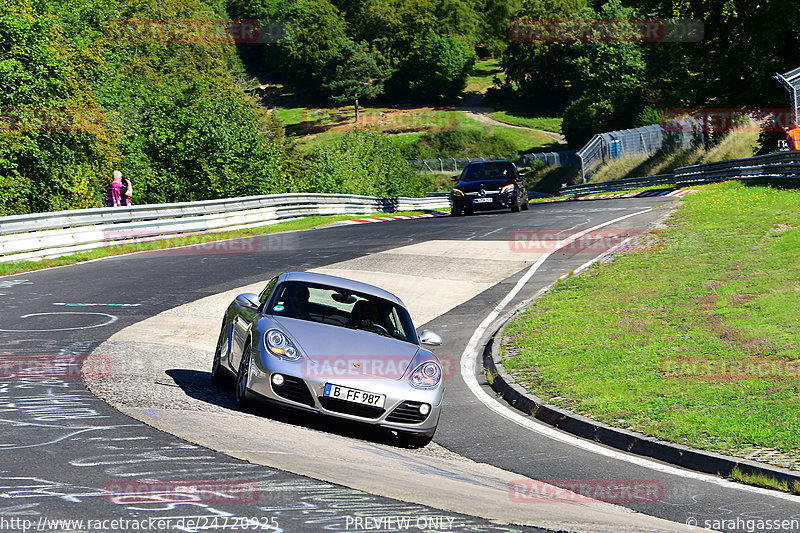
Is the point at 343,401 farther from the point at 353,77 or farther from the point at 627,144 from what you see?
the point at 353,77

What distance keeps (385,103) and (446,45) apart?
13.1 m

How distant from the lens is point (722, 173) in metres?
40.7

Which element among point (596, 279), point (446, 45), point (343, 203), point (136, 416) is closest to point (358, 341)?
point (136, 416)

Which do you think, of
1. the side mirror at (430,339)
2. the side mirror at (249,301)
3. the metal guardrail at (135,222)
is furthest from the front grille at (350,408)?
the metal guardrail at (135,222)

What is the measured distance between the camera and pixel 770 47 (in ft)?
149

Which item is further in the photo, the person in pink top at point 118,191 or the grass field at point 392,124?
the grass field at point 392,124

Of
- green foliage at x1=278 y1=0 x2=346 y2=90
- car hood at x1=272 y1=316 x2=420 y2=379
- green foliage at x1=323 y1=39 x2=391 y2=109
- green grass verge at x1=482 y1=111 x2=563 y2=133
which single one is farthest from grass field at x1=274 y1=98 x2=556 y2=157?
car hood at x1=272 y1=316 x2=420 y2=379

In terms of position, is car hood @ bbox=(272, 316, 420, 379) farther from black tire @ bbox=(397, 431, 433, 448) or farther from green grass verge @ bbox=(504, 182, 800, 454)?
green grass verge @ bbox=(504, 182, 800, 454)

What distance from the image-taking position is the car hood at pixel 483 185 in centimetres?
3095

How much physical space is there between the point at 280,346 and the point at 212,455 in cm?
195

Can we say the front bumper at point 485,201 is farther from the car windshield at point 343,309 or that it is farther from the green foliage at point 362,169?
the car windshield at point 343,309

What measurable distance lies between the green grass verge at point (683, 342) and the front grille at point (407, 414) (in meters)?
2.11

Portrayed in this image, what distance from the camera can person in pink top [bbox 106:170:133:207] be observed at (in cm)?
2525

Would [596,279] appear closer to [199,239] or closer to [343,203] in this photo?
[199,239]
